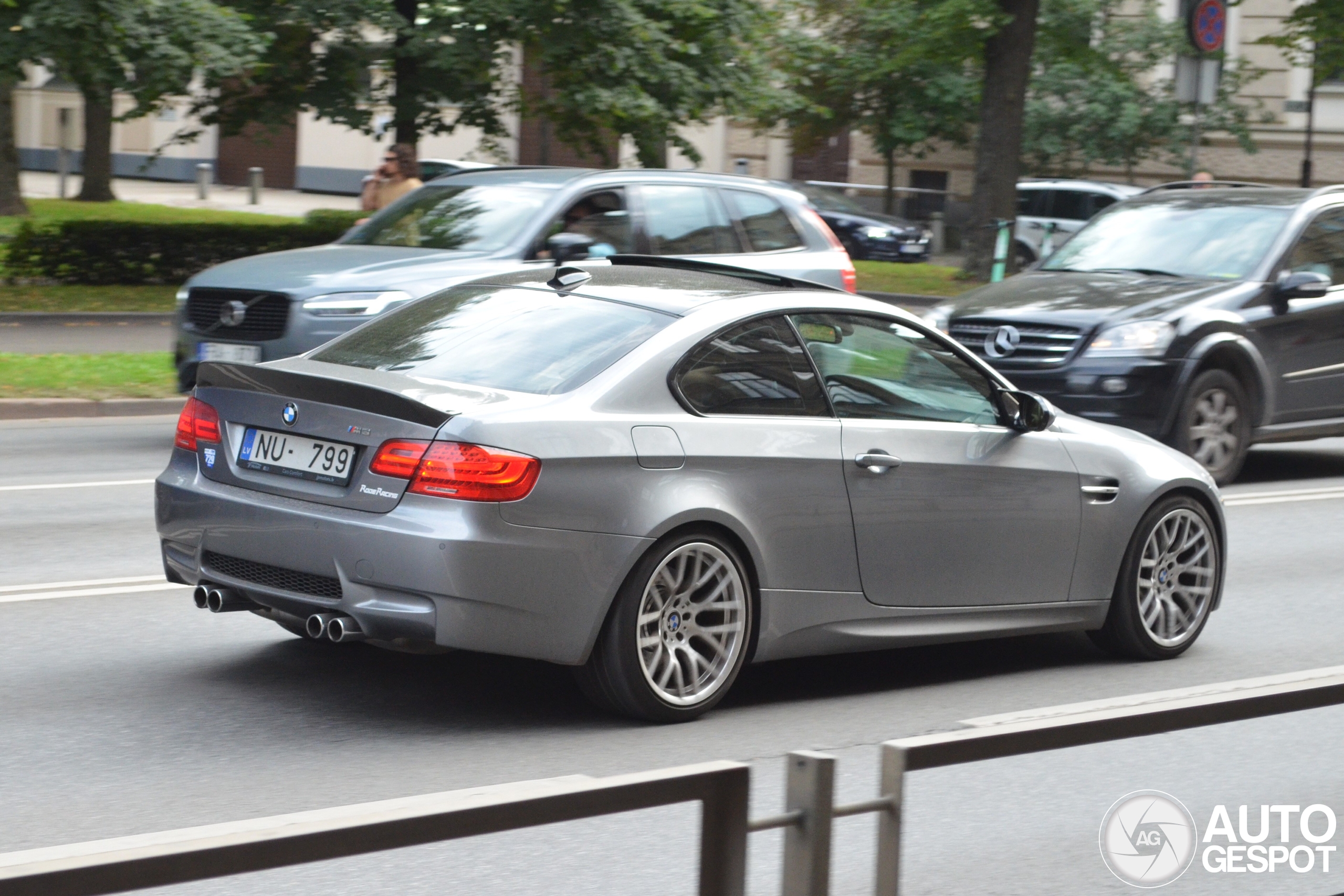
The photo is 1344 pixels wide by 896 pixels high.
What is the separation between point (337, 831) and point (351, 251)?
33.8 feet

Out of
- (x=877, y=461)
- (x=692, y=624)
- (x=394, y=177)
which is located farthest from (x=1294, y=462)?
(x=692, y=624)

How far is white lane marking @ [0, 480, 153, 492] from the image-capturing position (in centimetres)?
1019

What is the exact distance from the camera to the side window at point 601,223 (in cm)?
1194

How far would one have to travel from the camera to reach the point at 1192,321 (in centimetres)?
1170

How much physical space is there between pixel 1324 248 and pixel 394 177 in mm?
7458

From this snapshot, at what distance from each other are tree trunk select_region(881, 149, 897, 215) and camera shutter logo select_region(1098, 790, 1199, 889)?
36788mm

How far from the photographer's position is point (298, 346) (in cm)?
1129

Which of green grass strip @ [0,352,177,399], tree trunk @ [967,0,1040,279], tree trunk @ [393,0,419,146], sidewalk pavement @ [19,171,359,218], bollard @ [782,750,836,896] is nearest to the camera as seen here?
bollard @ [782,750,836,896]

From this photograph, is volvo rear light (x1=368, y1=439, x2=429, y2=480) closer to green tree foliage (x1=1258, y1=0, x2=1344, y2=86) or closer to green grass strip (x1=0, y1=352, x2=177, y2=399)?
green grass strip (x1=0, y1=352, x2=177, y2=399)

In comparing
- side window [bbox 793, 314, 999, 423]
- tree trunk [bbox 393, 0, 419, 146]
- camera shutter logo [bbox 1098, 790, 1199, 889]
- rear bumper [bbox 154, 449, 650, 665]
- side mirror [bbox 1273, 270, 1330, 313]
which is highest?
tree trunk [bbox 393, 0, 419, 146]

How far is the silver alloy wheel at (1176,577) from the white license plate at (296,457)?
3.27 metres

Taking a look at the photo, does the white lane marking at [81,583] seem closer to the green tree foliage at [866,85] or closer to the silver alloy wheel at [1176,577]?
the silver alloy wheel at [1176,577]

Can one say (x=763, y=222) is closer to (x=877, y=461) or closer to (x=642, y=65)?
(x=877, y=461)

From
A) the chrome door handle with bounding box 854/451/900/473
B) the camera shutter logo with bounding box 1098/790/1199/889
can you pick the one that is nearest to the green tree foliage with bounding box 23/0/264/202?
the chrome door handle with bounding box 854/451/900/473
